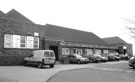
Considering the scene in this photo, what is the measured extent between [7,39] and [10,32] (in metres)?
1.02

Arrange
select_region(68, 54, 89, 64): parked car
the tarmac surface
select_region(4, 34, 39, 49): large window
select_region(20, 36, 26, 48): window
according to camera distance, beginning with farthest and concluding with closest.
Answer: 1. select_region(68, 54, 89, 64): parked car
2. select_region(20, 36, 26, 48): window
3. select_region(4, 34, 39, 49): large window
4. the tarmac surface

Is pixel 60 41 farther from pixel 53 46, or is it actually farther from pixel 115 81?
pixel 115 81

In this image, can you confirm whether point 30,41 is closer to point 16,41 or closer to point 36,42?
point 36,42

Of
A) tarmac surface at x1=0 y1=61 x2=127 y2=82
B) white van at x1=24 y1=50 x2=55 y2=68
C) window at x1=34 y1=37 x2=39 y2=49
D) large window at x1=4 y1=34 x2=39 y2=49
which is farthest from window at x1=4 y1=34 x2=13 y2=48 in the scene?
tarmac surface at x1=0 y1=61 x2=127 y2=82

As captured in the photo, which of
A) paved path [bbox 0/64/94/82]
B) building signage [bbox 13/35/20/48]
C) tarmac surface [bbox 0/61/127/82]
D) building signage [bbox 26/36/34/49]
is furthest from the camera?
building signage [bbox 26/36/34/49]

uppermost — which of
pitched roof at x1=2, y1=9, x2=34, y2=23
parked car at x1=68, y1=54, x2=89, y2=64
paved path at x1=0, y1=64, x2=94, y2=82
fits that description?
pitched roof at x1=2, y1=9, x2=34, y2=23

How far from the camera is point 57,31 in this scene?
37094mm

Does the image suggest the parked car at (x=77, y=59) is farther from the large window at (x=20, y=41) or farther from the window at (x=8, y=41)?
the window at (x=8, y=41)

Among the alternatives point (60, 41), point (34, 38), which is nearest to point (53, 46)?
point (60, 41)

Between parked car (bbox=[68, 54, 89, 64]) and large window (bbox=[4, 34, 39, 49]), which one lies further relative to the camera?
parked car (bbox=[68, 54, 89, 64])

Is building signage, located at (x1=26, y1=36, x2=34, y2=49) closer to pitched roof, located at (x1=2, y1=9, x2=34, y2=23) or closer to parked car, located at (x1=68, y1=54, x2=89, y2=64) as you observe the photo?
parked car, located at (x1=68, y1=54, x2=89, y2=64)

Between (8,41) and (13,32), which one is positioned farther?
(13,32)

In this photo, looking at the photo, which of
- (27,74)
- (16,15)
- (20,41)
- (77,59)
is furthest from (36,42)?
(16,15)

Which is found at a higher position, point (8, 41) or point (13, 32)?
point (13, 32)
